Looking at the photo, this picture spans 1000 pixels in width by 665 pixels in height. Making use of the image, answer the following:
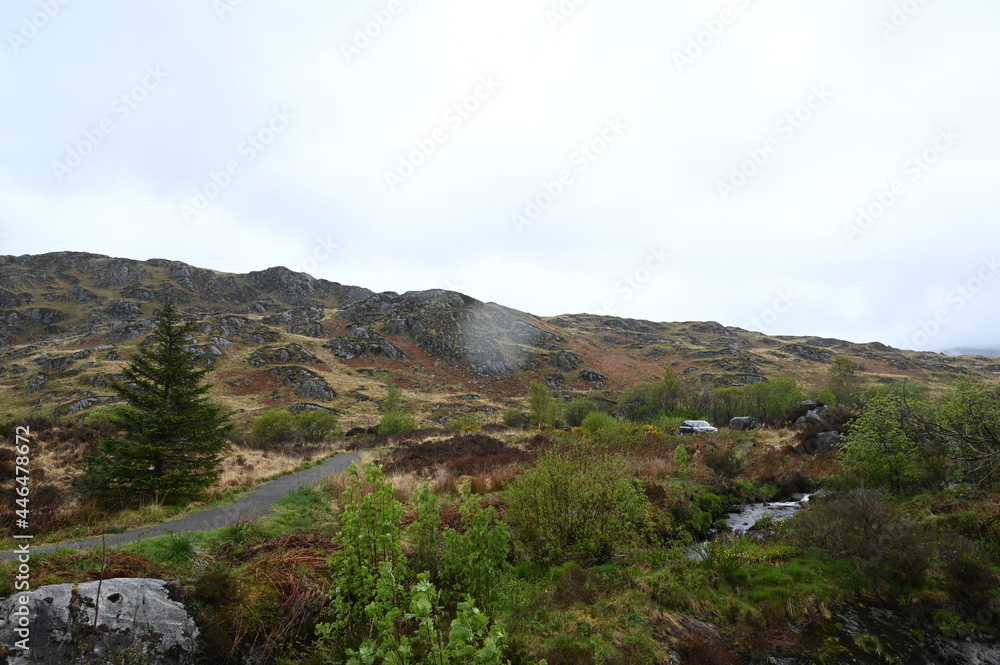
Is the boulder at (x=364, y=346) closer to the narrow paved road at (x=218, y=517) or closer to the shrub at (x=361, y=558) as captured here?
the narrow paved road at (x=218, y=517)

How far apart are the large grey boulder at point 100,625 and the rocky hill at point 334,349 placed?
107 ft

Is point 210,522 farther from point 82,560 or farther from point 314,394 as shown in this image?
point 314,394

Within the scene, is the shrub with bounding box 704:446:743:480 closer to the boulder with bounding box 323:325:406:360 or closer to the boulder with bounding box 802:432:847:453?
the boulder with bounding box 802:432:847:453

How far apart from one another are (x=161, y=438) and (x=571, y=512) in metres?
12.7

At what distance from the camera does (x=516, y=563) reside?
30.6 feet

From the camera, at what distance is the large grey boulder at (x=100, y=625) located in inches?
147

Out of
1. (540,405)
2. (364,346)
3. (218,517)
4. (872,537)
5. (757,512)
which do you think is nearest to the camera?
(872,537)

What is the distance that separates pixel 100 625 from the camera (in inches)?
159

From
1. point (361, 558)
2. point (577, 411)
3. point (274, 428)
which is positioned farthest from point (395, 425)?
point (361, 558)

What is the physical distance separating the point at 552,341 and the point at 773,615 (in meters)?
98.1

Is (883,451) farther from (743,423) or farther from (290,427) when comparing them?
(290,427)

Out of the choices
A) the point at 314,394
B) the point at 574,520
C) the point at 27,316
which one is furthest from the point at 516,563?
the point at 27,316

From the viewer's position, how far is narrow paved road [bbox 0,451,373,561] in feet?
23.8

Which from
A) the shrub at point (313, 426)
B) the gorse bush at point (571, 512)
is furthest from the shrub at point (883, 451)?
the shrub at point (313, 426)
